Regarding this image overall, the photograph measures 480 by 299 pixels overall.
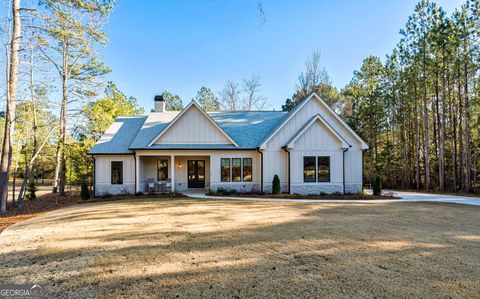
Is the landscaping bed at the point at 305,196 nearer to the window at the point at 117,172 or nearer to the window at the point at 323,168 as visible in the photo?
the window at the point at 323,168

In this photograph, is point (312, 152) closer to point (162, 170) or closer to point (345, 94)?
point (162, 170)

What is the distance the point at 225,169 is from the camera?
16.0m

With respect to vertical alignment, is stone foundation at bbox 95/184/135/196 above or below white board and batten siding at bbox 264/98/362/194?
below

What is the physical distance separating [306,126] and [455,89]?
53.4 feet

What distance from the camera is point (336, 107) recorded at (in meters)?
33.6

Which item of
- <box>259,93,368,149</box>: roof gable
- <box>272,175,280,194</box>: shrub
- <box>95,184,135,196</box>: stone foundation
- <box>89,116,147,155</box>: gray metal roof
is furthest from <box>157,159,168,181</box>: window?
<box>272,175,280,194</box>: shrub

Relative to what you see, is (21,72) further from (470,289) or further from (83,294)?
(470,289)

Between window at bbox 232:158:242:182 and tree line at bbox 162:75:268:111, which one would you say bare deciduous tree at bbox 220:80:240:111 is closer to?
tree line at bbox 162:75:268:111

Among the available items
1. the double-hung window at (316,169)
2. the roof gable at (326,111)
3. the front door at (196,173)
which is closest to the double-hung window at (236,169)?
the roof gable at (326,111)

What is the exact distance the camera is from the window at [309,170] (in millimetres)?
15008

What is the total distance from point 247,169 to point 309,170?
3.75 m

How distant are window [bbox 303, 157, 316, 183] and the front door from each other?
6859mm

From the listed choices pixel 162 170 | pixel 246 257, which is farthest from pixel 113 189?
pixel 246 257

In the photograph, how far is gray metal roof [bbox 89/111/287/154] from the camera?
15.7m
